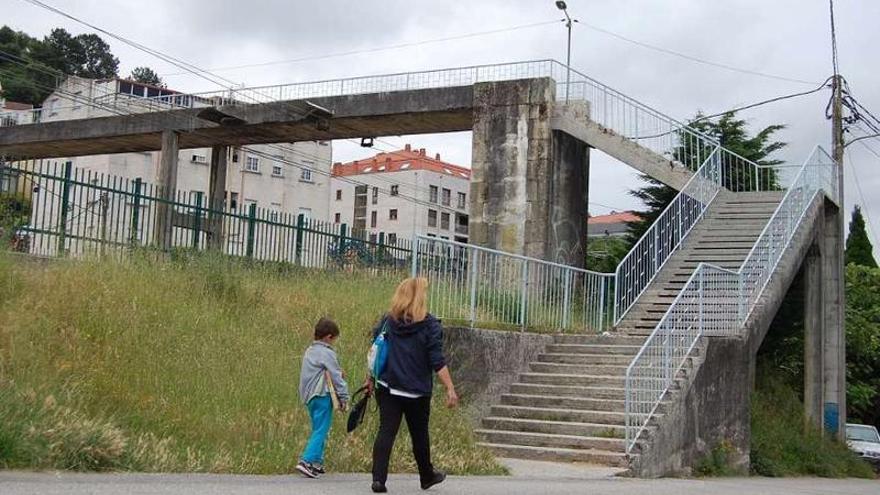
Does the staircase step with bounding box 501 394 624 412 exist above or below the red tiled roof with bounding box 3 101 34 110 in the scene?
below

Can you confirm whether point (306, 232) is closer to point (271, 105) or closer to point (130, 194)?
point (130, 194)

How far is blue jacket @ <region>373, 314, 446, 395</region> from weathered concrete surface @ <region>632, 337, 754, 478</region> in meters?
4.57

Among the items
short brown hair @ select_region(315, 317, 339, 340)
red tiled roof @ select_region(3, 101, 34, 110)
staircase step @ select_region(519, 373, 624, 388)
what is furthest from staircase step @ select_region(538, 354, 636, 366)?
red tiled roof @ select_region(3, 101, 34, 110)

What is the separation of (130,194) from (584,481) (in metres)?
8.66

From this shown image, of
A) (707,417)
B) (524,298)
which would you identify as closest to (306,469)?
(524,298)

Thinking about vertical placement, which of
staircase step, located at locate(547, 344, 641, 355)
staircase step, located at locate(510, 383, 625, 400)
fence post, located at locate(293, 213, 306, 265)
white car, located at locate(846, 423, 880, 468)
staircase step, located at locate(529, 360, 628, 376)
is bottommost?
white car, located at locate(846, 423, 880, 468)

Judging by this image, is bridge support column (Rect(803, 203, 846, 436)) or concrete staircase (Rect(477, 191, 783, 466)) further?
bridge support column (Rect(803, 203, 846, 436))

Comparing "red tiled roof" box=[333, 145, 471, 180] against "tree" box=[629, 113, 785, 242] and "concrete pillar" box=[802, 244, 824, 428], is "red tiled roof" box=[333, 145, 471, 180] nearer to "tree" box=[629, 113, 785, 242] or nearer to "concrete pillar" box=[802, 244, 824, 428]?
"tree" box=[629, 113, 785, 242]

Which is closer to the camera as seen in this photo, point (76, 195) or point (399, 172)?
point (76, 195)

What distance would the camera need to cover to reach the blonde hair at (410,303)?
740cm

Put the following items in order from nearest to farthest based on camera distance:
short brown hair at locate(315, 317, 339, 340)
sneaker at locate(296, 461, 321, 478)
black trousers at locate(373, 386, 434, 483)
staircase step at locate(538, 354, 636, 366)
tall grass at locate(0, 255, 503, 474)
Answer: black trousers at locate(373, 386, 434, 483)
tall grass at locate(0, 255, 503, 474)
sneaker at locate(296, 461, 321, 478)
short brown hair at locate(315, 317, 339, 340)
staircase step at locate(538, 354, 636, 366)

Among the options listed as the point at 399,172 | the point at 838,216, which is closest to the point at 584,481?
the point at 838,216

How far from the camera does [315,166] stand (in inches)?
2899

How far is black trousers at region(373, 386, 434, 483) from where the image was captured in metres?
7.25
